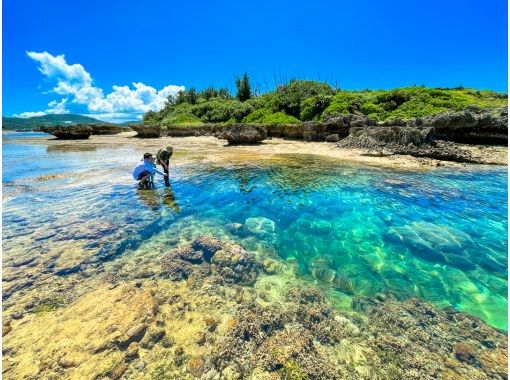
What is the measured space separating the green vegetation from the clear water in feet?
49.2

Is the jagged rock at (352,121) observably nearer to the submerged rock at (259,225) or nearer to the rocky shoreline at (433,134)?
the rocky shoreline at (433,134)

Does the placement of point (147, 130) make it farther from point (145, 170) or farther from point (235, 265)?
point (235, 265)

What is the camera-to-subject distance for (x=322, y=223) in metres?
6.74

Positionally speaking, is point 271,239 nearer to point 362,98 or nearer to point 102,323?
point 102,323

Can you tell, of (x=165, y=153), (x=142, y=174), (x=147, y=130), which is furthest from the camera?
(x=147, y=130)

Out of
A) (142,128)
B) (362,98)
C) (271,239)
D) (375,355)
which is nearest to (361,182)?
(271,239)

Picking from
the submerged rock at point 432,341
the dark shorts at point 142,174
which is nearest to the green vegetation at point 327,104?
the dark shorts at point 142,174

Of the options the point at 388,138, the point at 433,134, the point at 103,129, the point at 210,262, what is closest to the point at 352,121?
the point at 388,138

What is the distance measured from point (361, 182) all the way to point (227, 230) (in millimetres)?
6156

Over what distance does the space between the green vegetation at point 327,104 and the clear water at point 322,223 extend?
15010 mm

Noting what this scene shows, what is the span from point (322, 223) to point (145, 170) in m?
6.32

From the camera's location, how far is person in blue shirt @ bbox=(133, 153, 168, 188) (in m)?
9.27

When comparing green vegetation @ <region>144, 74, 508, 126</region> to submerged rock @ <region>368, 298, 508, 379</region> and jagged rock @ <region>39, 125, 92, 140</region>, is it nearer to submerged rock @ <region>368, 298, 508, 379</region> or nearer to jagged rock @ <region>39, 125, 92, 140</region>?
jagged rock @ <region>39, 125, 92, 140</region>

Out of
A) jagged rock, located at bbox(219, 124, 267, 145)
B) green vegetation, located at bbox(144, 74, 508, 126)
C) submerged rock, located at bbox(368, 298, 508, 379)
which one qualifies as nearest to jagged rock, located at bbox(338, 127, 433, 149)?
green vegetation, located at bbox(144, 74, 508, 126)
